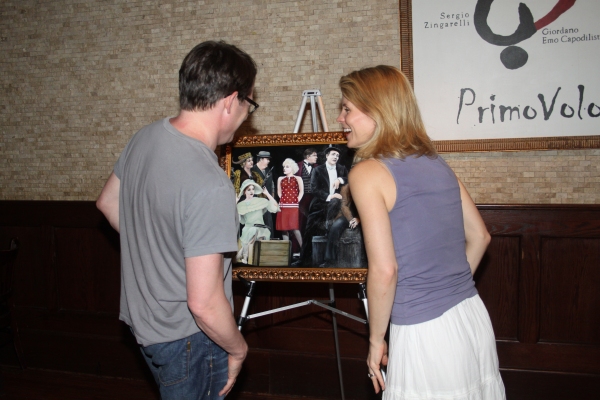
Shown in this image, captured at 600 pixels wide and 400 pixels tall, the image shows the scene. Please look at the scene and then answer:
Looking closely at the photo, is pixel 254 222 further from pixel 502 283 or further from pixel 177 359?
pixel 502 283

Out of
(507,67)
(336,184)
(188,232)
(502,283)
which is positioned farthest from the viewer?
(502,283)

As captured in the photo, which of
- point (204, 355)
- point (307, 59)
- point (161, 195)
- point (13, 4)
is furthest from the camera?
point (13, 4)

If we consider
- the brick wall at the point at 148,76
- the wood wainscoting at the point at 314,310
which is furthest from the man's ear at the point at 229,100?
the wood wainscoting at the point at 314,310

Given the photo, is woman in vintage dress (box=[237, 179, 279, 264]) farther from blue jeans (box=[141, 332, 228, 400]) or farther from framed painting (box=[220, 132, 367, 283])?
blue jeans (box=[141, 332, 228, 400])

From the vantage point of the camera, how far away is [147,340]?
130cm

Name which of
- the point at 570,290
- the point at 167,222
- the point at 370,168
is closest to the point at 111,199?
the point at 167,222

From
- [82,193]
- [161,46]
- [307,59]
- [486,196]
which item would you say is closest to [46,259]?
[82,193]

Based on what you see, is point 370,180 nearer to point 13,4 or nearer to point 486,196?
Answer: point 486,196

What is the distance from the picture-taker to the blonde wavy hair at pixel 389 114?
136cm

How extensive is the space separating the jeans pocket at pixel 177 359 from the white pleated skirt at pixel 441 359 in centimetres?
53

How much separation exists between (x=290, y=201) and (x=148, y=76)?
1.28 metres

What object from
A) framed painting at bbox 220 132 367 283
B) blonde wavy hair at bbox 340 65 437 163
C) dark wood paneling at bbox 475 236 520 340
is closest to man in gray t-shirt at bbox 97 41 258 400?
blonde wavy hair at bbox 340 65 437 163

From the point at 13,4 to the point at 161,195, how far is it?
256 centimetres

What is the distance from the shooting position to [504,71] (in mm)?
2420
